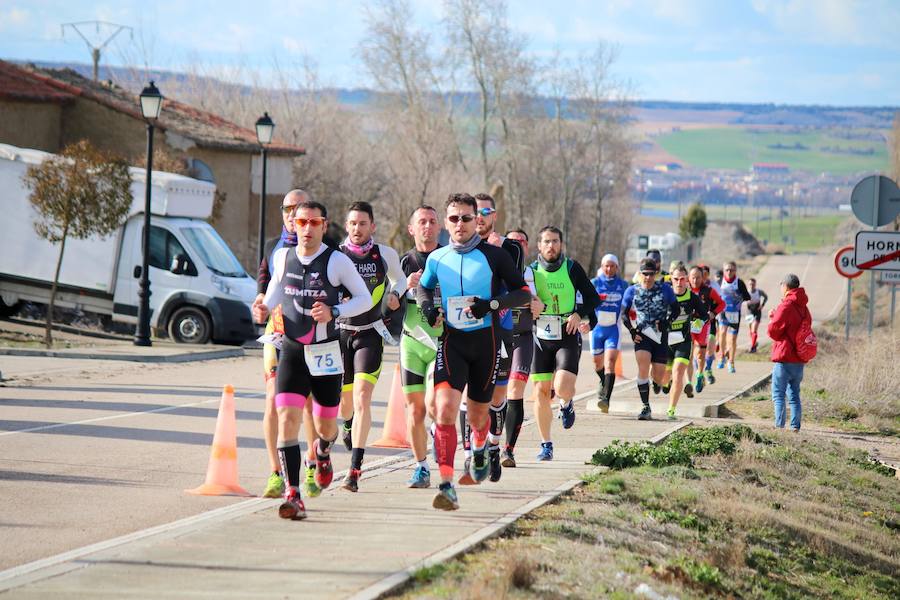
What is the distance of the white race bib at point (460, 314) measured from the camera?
30.2 feet

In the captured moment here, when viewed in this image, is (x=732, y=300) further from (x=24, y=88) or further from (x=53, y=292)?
(x=24, y=88)

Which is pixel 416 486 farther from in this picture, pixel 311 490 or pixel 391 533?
pixel 391 533

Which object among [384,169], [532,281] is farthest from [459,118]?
[532,281]

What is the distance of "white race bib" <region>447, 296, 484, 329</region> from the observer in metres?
9.20

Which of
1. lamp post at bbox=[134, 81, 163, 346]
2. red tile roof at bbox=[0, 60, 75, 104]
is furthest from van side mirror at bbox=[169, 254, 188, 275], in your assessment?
red tile roof at bbox=[0, 60, 75, 104]

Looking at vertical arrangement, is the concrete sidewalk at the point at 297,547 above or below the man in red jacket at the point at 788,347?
below

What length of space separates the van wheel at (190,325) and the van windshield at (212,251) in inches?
36.1

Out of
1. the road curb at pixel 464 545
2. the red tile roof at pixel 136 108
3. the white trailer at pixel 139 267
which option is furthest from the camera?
the red tile roof at pixel 136 108

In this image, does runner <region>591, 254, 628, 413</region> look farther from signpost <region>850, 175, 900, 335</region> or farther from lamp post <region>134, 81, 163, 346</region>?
lamp post <region>134, 81, 163, 346</region>

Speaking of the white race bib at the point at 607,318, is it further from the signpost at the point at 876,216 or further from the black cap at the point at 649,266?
the signpost at the point at 876,216

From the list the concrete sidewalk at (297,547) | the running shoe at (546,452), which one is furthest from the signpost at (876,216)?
the concrete sidewalk at (297,547)

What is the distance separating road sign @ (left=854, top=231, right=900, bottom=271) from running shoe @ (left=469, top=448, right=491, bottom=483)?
1181cm

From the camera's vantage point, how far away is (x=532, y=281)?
40.5 feet

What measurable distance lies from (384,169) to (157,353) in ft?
129
